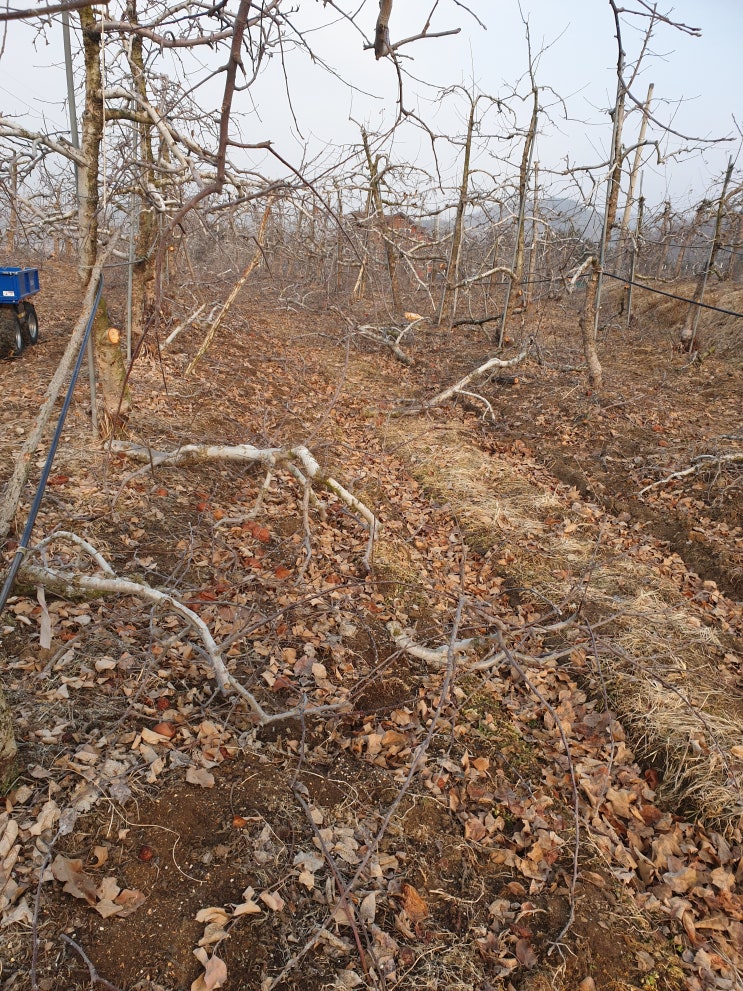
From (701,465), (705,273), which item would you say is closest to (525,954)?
(701,465)

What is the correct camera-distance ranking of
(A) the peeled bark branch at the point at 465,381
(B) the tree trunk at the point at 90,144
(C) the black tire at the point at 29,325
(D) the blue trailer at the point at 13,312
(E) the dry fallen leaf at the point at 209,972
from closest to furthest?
(E) the dry fallen leaf at the point at 209,972 < (B) the tree trunk at the point at 90,144 < (D) the blue trailer at the point at 13,312 < (C) the black tire at the point at 29,325 < (A) the peeled bark branch at the point at 465,381

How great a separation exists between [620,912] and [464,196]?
11.9m

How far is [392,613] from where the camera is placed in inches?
174

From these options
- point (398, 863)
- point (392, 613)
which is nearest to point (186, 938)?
point (398, 863)

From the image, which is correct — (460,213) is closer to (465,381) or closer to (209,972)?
(465,381)

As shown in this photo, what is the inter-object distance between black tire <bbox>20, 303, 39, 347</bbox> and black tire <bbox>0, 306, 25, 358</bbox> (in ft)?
0.64

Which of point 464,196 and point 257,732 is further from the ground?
point 464,196

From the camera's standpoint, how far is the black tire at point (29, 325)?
26.8 feet

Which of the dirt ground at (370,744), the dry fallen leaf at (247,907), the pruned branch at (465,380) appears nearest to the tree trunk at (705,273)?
the pruned branch at (465,380)

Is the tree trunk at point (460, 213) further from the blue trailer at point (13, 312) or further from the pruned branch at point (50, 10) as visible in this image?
the pruned branch at point (50, 10)

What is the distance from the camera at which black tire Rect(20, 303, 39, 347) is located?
26.8 ft


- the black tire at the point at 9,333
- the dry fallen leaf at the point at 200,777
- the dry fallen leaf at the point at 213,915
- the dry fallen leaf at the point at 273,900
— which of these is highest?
the black tire at the point at 9,333

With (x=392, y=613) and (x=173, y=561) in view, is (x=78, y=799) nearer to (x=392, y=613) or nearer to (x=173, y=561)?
(x=173, y=561)

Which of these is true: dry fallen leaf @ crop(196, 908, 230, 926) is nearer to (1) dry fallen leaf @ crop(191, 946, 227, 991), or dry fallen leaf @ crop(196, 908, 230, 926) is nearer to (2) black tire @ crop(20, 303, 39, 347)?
(1) dry fallen leaf @ crop(191, 946, 227, 991)
